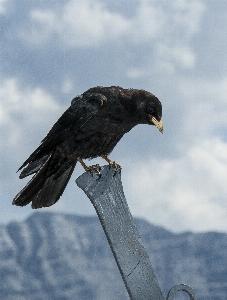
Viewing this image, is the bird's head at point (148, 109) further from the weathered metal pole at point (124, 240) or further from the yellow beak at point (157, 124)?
the weathered metal pole at point (124, 240)

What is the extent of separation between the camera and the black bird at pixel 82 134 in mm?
6855

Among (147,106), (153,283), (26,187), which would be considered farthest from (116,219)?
(147,106)

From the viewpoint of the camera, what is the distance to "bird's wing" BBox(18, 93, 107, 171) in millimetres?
7059

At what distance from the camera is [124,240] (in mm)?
4930

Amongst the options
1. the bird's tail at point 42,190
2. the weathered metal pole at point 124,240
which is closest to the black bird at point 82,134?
the bird's tail at point 42,190

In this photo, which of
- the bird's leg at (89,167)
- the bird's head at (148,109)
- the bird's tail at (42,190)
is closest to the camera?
the bird's leg at (89,167)

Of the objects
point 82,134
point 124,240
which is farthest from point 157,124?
point 124,240

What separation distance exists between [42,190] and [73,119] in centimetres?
102

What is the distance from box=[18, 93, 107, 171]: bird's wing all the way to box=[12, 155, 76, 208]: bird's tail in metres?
0.21

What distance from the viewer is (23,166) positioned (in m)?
6.64

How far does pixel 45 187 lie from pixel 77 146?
680mm

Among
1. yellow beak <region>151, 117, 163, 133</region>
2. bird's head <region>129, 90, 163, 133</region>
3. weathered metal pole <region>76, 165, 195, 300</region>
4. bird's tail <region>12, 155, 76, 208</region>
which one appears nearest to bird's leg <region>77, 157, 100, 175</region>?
bird's tail <region>12, 155, 76, 208</region>

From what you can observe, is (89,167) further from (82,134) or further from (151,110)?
(151,110)

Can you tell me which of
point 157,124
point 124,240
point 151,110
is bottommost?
point 124,240
